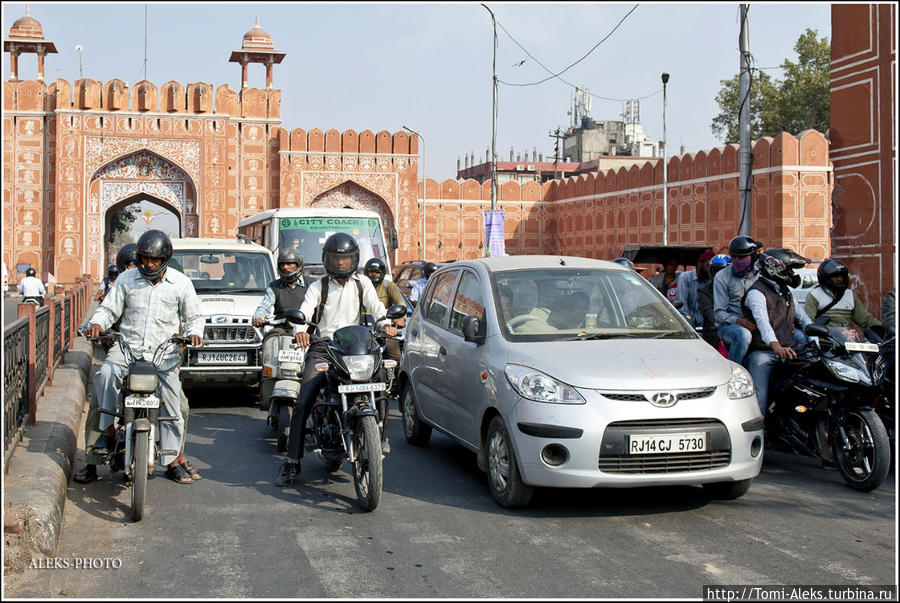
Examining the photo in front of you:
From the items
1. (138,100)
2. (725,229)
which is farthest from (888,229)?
(138,100)

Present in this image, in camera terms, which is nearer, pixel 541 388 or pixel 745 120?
pixel 541 388

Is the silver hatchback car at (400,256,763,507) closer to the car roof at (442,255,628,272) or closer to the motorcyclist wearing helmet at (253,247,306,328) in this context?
the car roof at (442,255,628,272)

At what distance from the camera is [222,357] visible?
29.0ft

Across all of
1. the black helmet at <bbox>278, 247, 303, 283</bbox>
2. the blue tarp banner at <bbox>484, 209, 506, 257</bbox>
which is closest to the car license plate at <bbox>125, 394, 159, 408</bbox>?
the black helmet at <bbox>278, 247, 303, 283</bbox>

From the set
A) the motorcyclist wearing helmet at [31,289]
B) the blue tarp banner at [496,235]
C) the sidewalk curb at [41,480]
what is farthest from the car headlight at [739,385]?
the motorcyclist wearing helmet at [31,289]

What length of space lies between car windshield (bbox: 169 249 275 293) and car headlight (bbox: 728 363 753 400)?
6133 millimetres

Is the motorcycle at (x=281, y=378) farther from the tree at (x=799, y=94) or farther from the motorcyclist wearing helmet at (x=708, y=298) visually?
the tree at (x=799, y=94)

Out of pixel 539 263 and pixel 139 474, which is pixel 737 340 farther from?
pixel 139 474

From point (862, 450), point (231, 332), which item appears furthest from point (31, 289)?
point (862, 450)

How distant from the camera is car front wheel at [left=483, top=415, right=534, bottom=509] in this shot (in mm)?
4859

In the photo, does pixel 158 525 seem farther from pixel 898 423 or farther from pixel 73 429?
pixel 898 423

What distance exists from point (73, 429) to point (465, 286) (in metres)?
3.10

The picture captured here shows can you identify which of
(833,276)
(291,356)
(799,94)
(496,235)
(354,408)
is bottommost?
(354,408)

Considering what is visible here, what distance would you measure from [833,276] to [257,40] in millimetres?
32202
